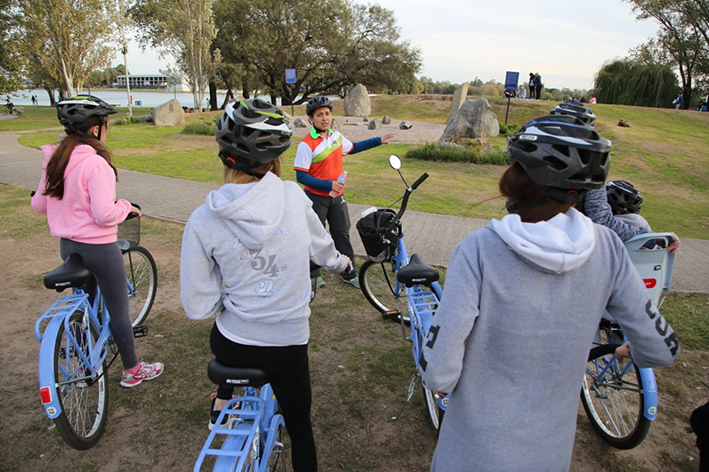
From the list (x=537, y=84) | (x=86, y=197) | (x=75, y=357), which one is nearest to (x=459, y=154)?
(x=86, y=197)

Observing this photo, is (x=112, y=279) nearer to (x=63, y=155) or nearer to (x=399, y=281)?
(x=63, y=155)

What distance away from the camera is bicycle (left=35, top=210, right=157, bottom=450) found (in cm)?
265

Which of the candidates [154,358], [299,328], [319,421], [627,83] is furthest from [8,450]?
[627,83]

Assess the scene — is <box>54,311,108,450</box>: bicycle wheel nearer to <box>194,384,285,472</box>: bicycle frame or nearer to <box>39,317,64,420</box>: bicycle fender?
<box>39,317,64,420</box>: bicycle fender

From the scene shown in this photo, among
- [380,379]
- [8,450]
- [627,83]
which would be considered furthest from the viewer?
[627,83]

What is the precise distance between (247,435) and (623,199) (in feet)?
9.48

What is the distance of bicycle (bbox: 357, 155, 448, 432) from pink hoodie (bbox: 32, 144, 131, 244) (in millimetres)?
2002

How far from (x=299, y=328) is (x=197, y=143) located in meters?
17.0

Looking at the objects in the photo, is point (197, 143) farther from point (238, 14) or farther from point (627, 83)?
point (627, 83)

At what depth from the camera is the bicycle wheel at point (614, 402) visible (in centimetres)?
293

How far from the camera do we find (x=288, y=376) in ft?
7.12

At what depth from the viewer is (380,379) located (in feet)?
12.2

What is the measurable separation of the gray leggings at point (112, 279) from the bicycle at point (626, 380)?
131 inches

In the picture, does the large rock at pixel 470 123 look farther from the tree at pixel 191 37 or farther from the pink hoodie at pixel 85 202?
the tree at pixel 191 37
